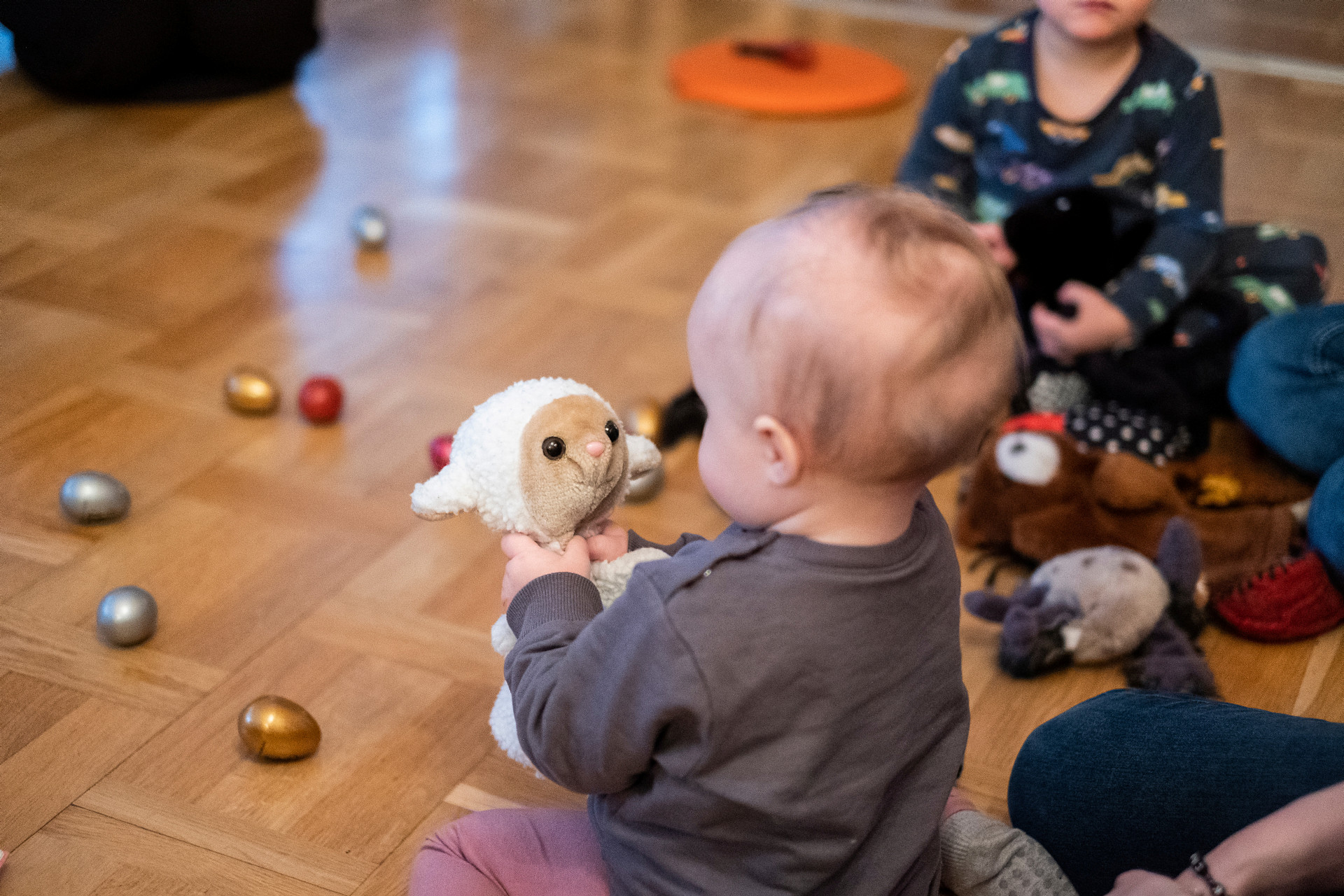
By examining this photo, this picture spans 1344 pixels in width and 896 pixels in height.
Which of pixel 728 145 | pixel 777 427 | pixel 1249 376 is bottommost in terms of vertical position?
pixel 728 145

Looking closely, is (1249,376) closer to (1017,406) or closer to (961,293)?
Result: (1017,406)

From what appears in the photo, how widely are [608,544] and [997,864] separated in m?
0.33

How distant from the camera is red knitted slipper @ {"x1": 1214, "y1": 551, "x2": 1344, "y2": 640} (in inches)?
44.1

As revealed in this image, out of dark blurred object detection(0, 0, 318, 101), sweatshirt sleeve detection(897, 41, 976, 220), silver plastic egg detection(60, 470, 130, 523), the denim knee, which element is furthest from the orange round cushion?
silver plastic egg detection(60, 470, 130, 523)

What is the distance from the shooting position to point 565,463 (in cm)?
73

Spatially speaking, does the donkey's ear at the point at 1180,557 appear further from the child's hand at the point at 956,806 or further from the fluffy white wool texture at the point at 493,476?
the fluffy white wool texture at the point at 493,476

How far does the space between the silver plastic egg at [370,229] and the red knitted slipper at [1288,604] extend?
1.18 metres

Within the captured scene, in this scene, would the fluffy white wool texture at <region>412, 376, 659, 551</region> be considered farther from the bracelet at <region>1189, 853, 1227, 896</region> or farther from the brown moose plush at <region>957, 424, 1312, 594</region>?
the brown moose plush at <region>957, 424, 1312, 594</region>

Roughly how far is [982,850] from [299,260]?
1.26m

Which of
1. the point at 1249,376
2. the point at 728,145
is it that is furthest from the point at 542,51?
the point at 1249,376

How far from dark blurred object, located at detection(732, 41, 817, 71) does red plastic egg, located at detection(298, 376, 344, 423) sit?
153 cm

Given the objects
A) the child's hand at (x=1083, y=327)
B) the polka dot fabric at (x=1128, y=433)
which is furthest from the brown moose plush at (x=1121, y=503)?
the child's hand at (x=1083, y=327)

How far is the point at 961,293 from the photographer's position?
0.57m

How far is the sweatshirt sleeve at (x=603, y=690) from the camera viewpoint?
59 cm
